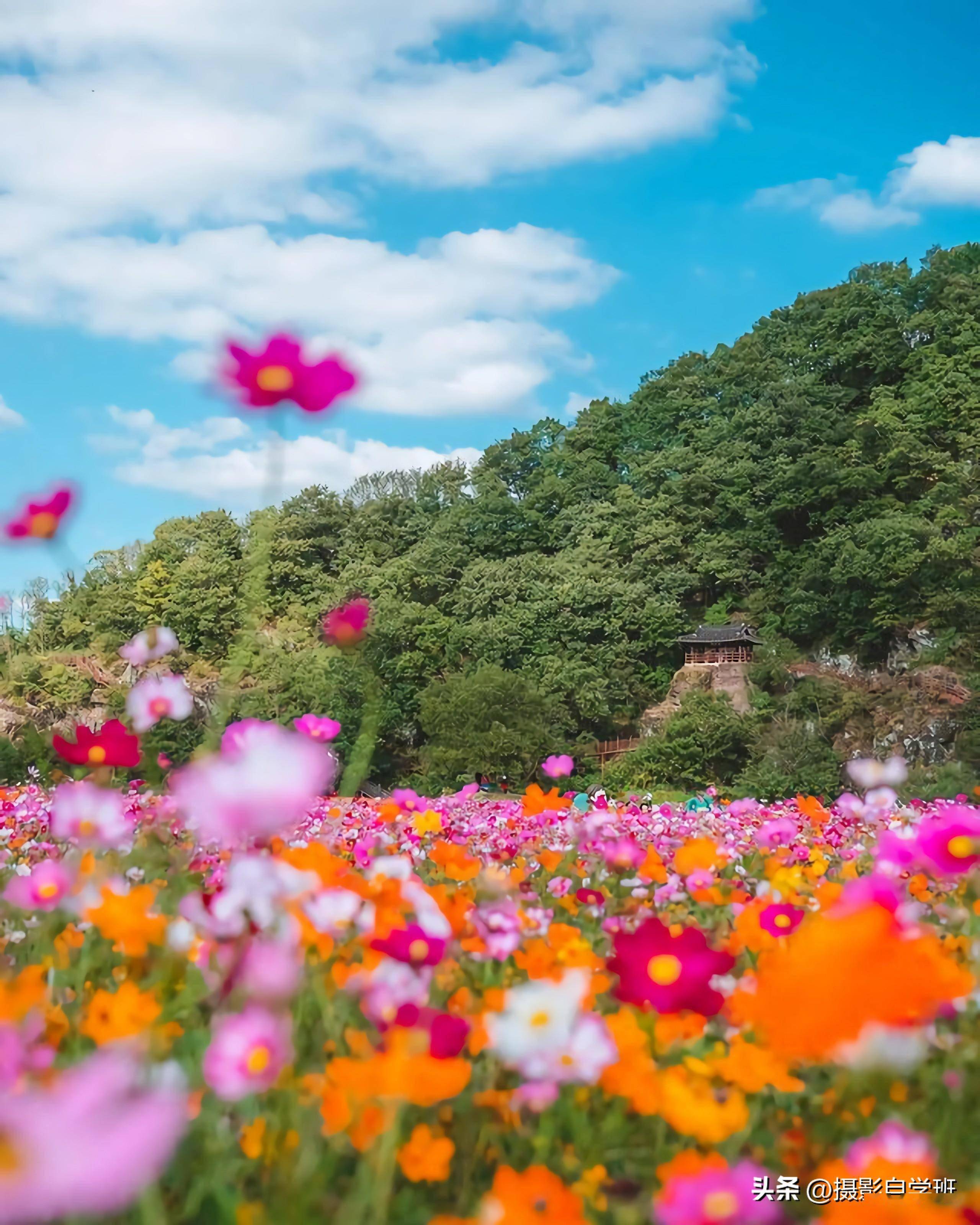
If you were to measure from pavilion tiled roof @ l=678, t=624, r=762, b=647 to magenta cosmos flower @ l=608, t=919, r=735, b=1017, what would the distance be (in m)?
24.1

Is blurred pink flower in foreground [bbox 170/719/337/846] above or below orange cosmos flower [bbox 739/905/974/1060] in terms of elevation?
above

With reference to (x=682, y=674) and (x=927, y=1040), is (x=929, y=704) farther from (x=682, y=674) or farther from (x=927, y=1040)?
(x=927, y=1040)

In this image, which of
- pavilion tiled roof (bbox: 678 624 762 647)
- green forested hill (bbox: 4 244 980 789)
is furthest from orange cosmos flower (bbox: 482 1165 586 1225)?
pavilion tiled roof (bbox: 678 624 762 647)

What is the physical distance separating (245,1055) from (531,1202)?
0.87 ft

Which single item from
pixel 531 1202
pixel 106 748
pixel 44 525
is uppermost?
pixel 44 525

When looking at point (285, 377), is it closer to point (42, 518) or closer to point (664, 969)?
point (42, 518)

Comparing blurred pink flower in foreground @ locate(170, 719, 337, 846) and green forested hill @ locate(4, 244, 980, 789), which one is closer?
blurred pink flower in foreground @ locate(170, 719, 337, 846)

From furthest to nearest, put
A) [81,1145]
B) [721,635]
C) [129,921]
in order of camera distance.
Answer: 1. [721,635]
2. [129,921]
3. [81,1145]

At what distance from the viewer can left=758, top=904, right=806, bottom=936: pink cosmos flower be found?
1.62 meters

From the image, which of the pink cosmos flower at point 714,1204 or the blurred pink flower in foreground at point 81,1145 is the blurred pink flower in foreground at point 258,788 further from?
the pink cosmos flower at point 714,1204

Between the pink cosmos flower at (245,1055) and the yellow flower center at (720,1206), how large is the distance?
1.19 ft

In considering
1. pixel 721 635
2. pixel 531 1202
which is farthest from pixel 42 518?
pixel 721 635

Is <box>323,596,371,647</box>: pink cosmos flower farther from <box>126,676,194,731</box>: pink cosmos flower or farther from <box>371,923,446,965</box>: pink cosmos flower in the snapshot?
<box>371,923,446,965</box>: pink cosmos flower

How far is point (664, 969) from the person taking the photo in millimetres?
1220
